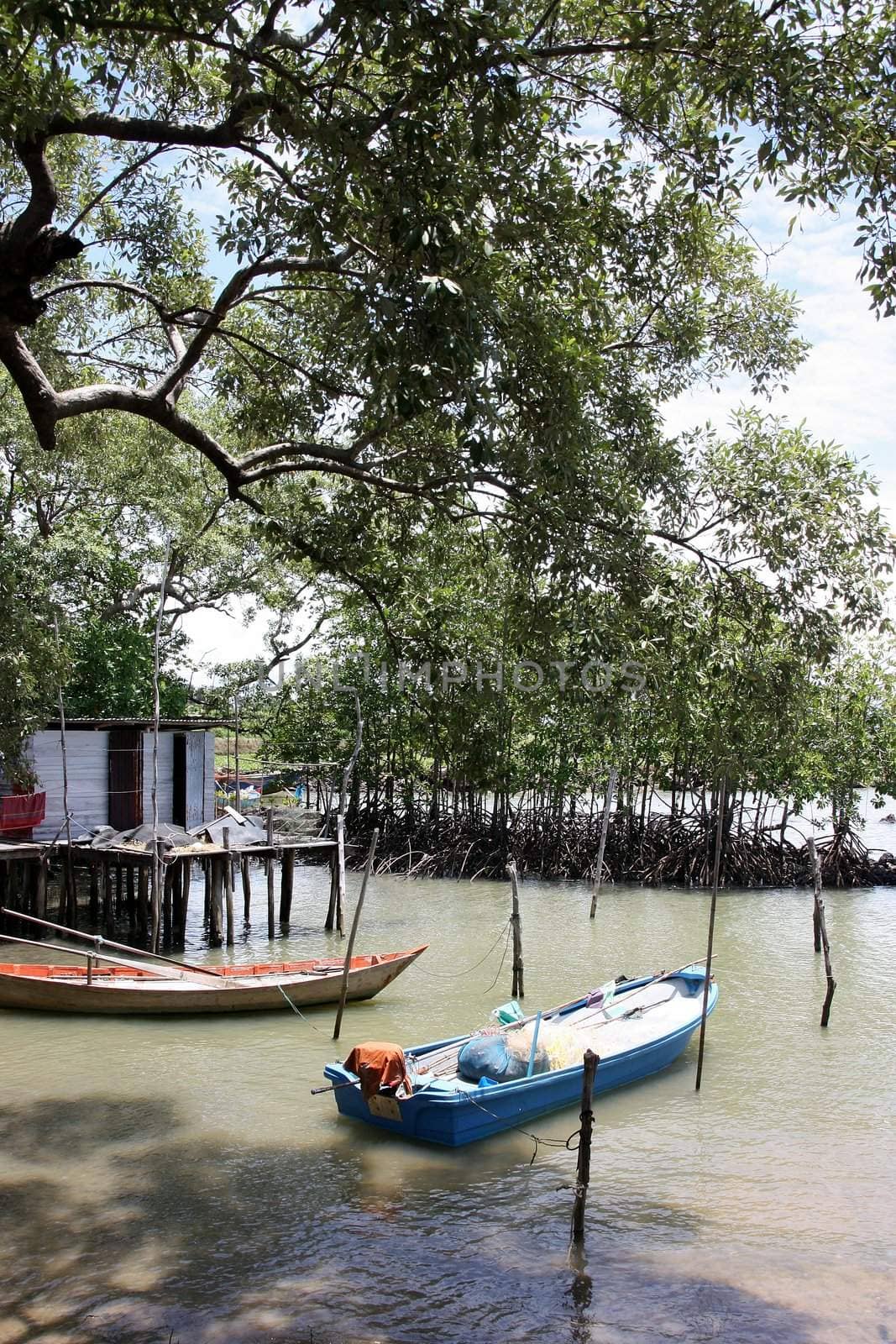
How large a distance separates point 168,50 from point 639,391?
3.71 m

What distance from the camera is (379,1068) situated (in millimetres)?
8219

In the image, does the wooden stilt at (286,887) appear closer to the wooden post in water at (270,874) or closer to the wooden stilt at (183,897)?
the wooden post in water at (270,874)

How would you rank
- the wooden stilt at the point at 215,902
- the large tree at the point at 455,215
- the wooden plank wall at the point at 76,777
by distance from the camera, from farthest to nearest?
1. the wooden plank wall at the point at 76,777
2. the wooden stilt at the point at 215,902
3. the large tree at the point at 455,215

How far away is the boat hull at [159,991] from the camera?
444 inches

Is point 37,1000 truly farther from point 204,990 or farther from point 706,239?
point 706,239

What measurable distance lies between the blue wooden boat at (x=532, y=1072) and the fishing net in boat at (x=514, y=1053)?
0.02m

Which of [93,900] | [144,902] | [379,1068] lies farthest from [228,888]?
[379,1068]

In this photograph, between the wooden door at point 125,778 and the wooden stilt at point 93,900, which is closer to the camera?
the wooden stilt at point 93,900

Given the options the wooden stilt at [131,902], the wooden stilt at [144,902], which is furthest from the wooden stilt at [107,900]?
the wooden stilt at [131,902]

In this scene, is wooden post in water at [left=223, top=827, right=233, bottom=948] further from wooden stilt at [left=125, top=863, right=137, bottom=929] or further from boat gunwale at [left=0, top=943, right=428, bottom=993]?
boat gunwale at [left=0, top=943, right=428, bottom=993]

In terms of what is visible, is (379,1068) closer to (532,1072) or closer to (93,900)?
(532,1072)

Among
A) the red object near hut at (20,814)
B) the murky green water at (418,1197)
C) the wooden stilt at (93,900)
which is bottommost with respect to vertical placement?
the murky green water at (418,1197)

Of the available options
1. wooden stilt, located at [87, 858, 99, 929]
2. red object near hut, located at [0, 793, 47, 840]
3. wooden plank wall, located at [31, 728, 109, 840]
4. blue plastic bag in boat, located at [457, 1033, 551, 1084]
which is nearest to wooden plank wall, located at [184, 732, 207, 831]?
wooden plank wall, located at [31, 728, 109, 840]

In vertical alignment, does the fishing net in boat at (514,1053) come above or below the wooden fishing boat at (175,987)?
above
